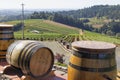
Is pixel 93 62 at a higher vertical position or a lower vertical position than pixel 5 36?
lower

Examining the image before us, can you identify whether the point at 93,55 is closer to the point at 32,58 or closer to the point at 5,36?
the point at 32,58

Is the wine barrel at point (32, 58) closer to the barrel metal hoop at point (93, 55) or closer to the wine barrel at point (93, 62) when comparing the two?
the wine barrel at point (93, 62)

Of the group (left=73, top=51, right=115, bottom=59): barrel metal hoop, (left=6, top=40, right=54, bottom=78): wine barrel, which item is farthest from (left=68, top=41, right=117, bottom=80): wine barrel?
(left=6, top=40, right=54, bottom=78): wine barrel

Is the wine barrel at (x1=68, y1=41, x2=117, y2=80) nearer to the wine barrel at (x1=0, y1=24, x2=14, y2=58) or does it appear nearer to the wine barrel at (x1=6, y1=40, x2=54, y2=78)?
the wine barrel at (x1=6, y1=40, x2=54, y2=78)

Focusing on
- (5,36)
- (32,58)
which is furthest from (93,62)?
(5,36)

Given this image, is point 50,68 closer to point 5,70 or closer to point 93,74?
point 5,70

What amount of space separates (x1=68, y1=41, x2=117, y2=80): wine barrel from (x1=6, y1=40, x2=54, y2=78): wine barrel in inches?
87.3

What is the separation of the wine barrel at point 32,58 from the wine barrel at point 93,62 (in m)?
2.22

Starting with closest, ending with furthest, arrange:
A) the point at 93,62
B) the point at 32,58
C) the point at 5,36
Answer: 1. the point at 93,62
2. the point at 32,58
3. the point at 5,36

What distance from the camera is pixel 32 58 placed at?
9.27 m

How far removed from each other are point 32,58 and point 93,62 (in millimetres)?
2774

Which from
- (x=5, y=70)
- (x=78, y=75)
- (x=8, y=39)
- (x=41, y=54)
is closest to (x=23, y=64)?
(x=41, y=54)

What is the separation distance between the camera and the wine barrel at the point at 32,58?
9250 millimetres

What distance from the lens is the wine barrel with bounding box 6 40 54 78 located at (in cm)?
925
